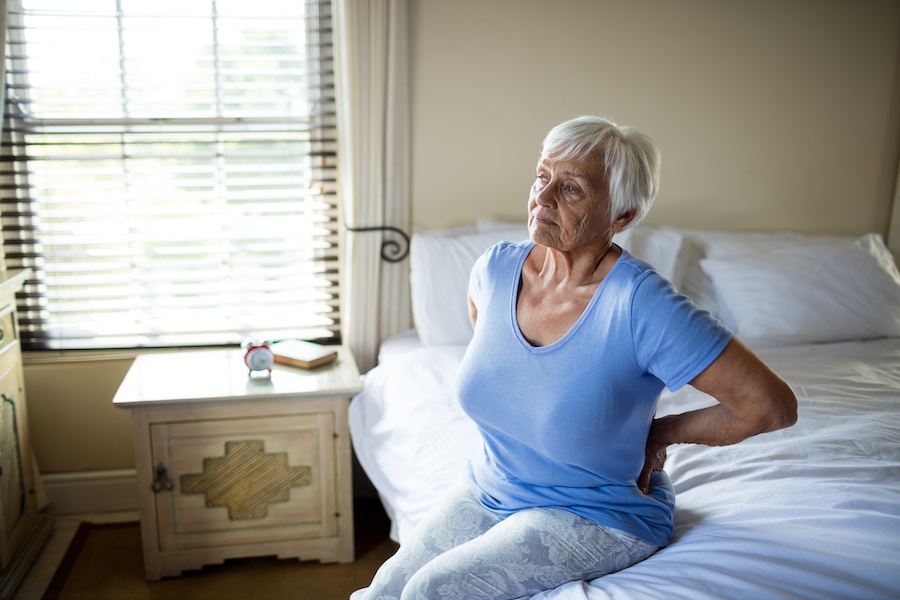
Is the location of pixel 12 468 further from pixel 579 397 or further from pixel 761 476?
pixel 761 476

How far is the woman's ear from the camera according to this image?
1.42 m

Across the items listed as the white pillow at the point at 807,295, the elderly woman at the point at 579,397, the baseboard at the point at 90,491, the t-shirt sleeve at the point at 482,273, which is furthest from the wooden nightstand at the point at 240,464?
the white pillow at the point at 807,295

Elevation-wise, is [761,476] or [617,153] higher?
[617,153]

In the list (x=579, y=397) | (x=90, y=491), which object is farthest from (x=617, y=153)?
(x=90, y=491)

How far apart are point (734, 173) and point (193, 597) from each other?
95.8 inches

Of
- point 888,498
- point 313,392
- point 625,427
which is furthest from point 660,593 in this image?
point 313,392

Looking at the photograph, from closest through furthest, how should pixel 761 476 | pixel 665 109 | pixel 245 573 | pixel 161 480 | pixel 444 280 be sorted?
pixel 761 476
pixel 161 480
pixel 245 573
pixel 444 280
pixel 665 109

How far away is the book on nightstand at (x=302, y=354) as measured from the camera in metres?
2.48

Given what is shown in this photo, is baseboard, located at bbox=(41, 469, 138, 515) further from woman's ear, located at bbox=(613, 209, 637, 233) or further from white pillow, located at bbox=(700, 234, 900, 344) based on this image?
white pillow, located at bbox=(700, 234, 900, 344)

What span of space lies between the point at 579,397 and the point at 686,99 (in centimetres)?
194

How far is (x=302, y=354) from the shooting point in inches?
99.3

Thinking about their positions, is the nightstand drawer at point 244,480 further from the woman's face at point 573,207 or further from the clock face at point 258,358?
the woman's face at point 573,207

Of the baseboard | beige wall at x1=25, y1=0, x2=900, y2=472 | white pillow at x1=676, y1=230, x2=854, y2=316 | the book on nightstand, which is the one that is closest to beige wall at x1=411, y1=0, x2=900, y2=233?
beige wall at x1=25, y1=0, x2=900, y2=472

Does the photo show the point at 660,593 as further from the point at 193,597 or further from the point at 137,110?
the point at 137,110
